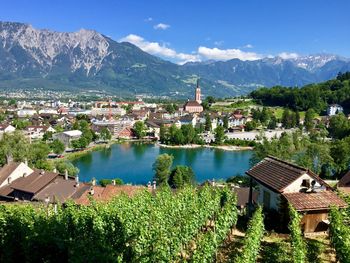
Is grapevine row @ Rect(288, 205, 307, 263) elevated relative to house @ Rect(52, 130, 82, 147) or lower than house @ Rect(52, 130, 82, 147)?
elevated

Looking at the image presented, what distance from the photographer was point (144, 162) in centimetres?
5344

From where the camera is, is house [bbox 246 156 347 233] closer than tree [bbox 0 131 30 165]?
Yes

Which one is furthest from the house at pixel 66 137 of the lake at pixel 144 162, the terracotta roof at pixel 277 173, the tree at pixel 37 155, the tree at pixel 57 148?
the terracotta roof at pixel 277 173

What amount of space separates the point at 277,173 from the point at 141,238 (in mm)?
7025

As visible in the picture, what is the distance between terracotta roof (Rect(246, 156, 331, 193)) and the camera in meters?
13.5

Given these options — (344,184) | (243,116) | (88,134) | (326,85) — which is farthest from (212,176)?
(326,85)

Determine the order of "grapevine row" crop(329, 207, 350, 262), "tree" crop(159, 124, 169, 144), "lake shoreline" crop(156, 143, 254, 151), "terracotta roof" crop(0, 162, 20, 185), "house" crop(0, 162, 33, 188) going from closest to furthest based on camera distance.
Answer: "grapevine row" crop(329, 207, 350, 262) → "house" crop(0, 162, 33, 188) → "terracotta roof" crop(0, 162, 20, 185) → "lake shoreline" crop(156, 143, 254, 151) → "tree" crop(159, 124, 169, 144)

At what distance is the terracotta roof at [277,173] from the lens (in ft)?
44.2

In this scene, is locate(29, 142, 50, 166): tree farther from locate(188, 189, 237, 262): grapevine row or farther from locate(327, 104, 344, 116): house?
locate(327, 104, 344, 116): house

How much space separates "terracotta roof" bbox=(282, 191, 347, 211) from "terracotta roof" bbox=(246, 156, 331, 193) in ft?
1.48

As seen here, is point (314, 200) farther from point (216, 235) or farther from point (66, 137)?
point (66, 137)

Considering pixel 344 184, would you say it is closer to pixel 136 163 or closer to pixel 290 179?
pixel 290 179

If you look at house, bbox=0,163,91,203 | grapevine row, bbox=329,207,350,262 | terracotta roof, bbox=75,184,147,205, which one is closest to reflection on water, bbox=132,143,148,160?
house, bbox=0,163,91,203

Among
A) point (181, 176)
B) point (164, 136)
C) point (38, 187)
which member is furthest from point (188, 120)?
point (38, 187)
